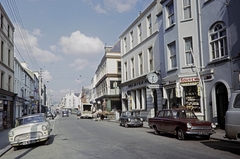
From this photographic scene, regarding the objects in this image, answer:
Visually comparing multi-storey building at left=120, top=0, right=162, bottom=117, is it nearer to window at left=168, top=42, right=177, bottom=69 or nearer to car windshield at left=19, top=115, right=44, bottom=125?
window at left=168, top=42, right=177, bottom=69

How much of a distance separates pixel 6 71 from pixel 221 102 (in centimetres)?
2045

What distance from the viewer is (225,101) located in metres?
16.0

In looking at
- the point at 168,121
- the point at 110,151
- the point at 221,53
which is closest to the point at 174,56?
the point at 221,53

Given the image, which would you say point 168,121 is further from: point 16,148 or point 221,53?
point 16,148

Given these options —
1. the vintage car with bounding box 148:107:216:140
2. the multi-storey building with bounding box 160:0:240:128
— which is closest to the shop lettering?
the multi-storey building with bounding box 160:0:240:128

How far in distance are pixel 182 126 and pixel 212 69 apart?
19.0ft

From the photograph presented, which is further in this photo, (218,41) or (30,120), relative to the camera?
(218,41)

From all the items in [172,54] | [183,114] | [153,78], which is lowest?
[183,114]

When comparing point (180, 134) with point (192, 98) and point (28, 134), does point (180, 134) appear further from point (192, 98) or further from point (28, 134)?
point (28, 134)

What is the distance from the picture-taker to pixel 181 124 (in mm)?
12609

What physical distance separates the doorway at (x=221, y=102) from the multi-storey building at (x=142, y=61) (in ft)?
21.9

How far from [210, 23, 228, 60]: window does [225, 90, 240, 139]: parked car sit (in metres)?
7.68

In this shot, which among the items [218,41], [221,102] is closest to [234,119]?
[221,102]

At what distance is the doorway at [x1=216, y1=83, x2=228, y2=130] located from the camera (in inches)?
629
